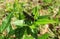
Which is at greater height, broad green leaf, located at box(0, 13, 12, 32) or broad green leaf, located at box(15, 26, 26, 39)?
broad green leaf, located at box(0, 13, 12, 32)

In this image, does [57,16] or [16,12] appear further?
[57,16]

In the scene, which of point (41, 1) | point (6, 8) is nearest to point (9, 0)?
point (6, 8)

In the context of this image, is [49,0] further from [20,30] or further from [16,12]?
[20,30]

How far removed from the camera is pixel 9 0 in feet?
8.50

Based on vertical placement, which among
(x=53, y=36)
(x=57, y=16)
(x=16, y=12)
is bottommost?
(x=53, y=36)

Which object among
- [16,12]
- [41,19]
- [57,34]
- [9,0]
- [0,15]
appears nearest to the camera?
[41,19]

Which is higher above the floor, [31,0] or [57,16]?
[31,0]

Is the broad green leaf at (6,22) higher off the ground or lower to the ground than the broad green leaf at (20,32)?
higher

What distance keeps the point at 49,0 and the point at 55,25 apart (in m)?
0.49

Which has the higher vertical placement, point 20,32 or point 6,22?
point 6,22

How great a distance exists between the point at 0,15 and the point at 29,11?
1.44 ft

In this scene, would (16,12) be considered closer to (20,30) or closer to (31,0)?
(20,30)

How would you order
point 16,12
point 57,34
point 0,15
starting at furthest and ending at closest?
point 0,15
point 57,34
point 16,12

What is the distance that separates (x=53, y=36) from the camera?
7.05 ft
